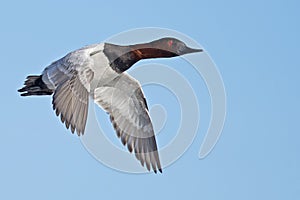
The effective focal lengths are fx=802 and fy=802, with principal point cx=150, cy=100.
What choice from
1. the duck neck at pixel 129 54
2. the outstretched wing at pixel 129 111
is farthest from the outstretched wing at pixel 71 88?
the outstretched wing at pixel 129 111

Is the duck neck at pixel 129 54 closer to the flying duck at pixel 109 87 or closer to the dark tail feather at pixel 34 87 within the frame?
the flying duck at pixel 109 87

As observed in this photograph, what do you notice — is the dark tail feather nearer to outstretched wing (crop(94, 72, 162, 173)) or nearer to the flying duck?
the flying duck

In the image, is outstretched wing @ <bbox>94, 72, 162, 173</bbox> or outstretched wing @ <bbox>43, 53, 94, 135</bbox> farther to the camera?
outstretched wing @ <bbox>94, 72, 162, 173</bbox>

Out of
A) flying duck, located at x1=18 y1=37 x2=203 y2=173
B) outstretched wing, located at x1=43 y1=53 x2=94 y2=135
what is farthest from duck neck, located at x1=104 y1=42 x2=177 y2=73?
outstretched wing, located at x1=43 y1=53 x2=94 y2=135

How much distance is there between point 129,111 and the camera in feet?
65.5

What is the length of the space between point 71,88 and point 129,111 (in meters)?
3.75

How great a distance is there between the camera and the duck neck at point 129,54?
18.1 m

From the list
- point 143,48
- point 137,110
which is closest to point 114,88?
point 137,110

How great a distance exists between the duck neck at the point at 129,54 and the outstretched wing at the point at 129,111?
3.15ft

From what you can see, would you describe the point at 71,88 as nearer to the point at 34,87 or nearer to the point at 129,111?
the point at 34,87

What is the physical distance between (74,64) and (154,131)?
3070 mm

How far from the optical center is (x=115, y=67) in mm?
18141

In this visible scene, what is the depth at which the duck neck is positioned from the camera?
18.1 metres

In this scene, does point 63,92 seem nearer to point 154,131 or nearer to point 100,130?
point 100,130
